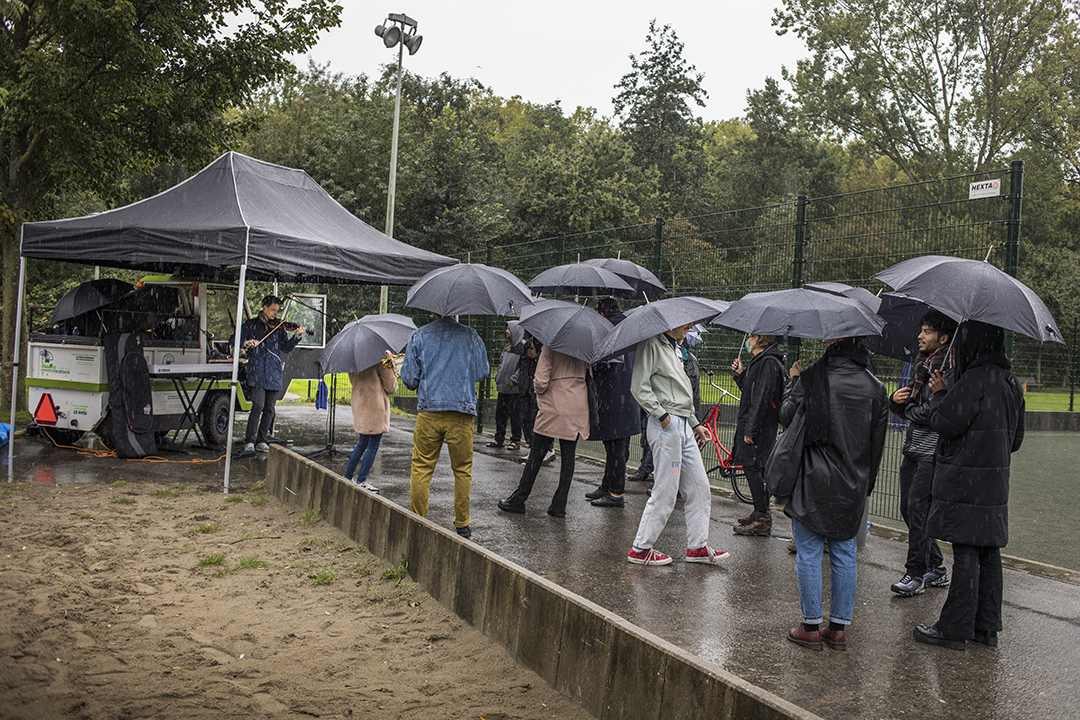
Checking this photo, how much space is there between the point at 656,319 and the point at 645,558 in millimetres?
1797

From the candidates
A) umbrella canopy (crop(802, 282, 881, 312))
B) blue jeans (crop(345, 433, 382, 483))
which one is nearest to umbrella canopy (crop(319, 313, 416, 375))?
blue jeans (crop(345, 433, 382, 483))

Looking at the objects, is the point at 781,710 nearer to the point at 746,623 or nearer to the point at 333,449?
the point at 746,623

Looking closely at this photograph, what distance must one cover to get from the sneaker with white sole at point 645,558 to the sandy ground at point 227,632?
1782mm

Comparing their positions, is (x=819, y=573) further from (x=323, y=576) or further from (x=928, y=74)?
(x=928, y=74)

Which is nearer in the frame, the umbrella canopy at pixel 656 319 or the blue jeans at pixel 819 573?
the blue jeans at pixel 819 573

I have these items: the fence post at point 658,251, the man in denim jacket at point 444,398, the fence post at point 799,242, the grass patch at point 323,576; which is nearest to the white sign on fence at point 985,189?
the fence post at point 799,242

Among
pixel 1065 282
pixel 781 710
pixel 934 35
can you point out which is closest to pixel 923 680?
pixel 781 710

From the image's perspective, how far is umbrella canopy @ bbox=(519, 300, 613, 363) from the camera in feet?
25.8

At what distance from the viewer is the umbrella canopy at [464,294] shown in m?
7.16

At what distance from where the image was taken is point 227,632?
5219 millimetres

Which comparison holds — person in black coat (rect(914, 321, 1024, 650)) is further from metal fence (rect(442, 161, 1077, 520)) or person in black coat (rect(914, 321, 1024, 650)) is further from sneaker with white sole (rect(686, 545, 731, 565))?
sneaker with white sole (rect(686, 545, 731, 565))

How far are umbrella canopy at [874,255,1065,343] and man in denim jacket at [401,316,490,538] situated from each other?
339 centimetres

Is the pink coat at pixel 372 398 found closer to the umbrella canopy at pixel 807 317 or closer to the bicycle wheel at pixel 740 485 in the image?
the bicycle wheel at pixel 740 485

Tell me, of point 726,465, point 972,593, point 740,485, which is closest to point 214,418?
point 726,465
